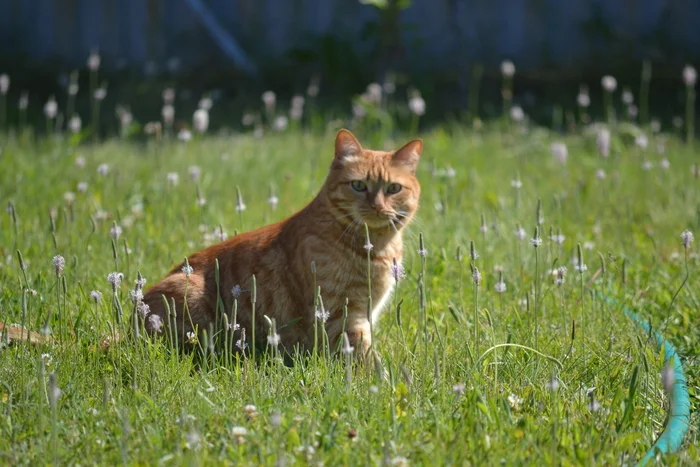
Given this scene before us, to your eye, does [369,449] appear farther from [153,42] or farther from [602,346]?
[153,42]

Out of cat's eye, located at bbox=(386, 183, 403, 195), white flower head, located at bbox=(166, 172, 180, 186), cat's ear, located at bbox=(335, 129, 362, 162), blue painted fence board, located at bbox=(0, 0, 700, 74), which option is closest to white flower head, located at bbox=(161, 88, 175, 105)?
white flower head, located at bbox=(166, 172, 180, 186)

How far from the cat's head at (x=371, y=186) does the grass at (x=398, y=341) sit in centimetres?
38

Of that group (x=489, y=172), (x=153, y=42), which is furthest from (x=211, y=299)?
(x=153, y=42)

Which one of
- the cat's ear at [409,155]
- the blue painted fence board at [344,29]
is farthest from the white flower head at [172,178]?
the blue painted fence board at [344,29]

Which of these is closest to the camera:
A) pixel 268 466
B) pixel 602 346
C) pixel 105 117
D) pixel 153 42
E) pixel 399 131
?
pixel 268 466

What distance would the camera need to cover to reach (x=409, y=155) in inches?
165

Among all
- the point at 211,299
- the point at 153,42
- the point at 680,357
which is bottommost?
the point at 680,357

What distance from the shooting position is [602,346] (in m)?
3.61

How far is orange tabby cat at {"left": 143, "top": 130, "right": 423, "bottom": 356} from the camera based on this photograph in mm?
3777

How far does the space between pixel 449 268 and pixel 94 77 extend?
7023 mm

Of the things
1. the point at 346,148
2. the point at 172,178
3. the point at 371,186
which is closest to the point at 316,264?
the point at 371,186

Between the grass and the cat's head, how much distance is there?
1.25ft

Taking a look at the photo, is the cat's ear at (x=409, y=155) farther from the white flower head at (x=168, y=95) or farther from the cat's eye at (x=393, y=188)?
the white flower head at (x=168, y=95)

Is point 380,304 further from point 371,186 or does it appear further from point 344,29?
point 344,29
